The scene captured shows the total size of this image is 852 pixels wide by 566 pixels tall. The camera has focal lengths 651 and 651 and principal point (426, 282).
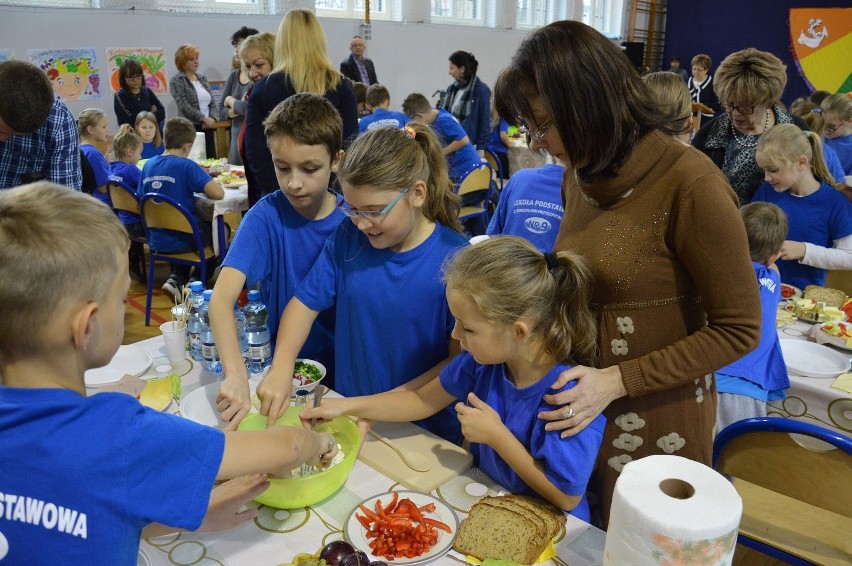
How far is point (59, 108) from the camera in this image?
10.6ft

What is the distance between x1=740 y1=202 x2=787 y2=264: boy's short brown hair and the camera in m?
2.25

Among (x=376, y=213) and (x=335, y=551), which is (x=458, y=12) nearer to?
(x=376, y=213)

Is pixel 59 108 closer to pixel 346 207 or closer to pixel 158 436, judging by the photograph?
pixel 346 207

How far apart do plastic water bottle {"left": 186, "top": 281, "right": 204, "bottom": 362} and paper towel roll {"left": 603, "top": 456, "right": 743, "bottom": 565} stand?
1334mm

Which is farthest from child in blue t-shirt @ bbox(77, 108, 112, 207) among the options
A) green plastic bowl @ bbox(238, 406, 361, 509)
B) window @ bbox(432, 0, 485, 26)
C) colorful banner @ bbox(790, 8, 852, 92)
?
colorful banner @ bbox(790, 8, 852, 92)

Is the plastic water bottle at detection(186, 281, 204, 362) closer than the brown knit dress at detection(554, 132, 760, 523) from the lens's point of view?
No

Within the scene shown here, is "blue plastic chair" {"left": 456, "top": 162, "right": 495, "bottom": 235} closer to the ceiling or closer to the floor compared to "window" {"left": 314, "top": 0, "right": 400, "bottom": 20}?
closer to the floor

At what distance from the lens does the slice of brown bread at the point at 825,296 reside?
2.57 meters

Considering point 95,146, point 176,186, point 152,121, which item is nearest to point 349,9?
point 152,121

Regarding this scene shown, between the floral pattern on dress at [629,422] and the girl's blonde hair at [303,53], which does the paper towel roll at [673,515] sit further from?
the girl's blonde hair at [303,53]

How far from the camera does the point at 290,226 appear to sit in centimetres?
188

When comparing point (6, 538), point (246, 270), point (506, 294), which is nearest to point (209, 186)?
point (246, 270)

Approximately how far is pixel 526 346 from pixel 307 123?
88 cm

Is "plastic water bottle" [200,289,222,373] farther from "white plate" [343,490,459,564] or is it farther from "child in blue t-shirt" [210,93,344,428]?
"white plate" [343,490,459,564]
